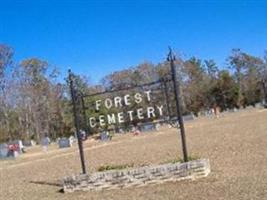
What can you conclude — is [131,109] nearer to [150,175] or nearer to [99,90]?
[150,175]

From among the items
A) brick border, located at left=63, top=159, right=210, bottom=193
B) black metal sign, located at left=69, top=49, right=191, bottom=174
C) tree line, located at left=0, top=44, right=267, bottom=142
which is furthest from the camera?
tree line, located at left=0, top=44, right=267, bottom=142

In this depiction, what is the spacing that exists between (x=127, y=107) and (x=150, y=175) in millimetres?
2703

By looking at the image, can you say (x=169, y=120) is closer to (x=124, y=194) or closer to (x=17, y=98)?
(x=124, y=194)

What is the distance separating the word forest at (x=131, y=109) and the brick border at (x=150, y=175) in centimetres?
199

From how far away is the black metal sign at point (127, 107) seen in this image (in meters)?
15.0

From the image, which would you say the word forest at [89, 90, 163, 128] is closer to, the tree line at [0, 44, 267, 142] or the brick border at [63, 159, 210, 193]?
the brick border at [63, 159, 210, 193]

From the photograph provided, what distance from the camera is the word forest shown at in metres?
15.1

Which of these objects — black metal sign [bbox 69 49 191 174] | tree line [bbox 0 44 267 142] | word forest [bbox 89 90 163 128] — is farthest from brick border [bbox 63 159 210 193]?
tree line [bbox 0 44 267 142]

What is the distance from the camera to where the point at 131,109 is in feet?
50.6

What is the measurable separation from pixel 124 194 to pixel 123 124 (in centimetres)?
→ 331

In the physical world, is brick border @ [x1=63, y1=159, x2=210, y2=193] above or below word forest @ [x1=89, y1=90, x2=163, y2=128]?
below

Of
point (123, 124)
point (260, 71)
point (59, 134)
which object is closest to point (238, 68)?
point (260, 71)

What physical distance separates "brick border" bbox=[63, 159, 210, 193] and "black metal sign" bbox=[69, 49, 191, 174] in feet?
4.85

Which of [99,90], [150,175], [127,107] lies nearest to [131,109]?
[127,107]
